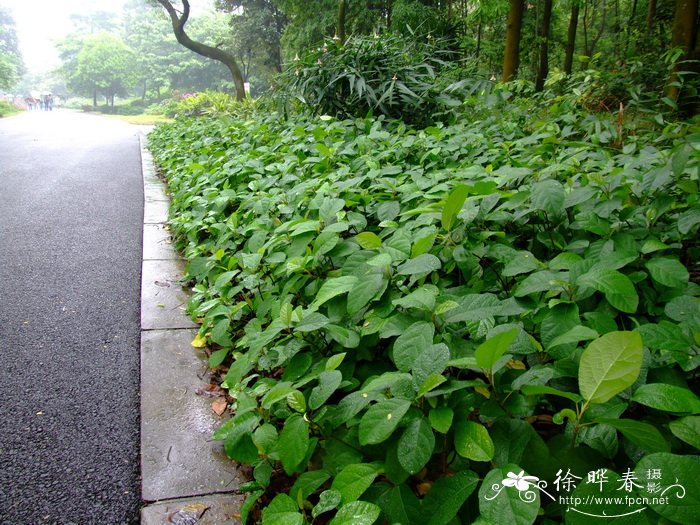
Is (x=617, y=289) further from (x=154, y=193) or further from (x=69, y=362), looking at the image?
(x=154, y=193)

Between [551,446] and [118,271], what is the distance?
275 centimetres

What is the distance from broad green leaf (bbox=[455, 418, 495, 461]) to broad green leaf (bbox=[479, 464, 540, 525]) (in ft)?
0.17

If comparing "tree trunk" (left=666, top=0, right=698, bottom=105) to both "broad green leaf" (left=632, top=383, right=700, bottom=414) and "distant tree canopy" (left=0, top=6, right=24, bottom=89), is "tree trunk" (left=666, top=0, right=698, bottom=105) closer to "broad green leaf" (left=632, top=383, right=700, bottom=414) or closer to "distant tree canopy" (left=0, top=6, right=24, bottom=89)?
"broad green leaf" (left=632, top=383, right=700, bottom=414)

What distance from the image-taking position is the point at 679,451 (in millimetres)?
877

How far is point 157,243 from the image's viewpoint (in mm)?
3400

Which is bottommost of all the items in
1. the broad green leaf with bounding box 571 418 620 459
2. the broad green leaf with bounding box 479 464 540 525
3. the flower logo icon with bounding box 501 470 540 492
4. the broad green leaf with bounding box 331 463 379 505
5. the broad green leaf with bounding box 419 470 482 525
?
the broad green leaf with bounding box 331 463 379 505

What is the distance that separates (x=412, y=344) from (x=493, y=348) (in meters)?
0.27

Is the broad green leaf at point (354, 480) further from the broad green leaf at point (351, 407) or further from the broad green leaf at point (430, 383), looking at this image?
the broad green leaf at point (430, 383)

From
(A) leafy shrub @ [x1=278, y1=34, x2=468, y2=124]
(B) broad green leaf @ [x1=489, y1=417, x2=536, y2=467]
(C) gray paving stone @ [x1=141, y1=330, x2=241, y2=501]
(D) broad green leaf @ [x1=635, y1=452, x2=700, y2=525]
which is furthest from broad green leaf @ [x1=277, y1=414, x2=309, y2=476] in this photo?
(A) leafy shrub @ [x1=278, y1=34, x2=468, y2=124]

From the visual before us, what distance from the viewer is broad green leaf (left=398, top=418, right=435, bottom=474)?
35.7 inches

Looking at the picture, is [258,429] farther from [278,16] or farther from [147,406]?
[278,16]

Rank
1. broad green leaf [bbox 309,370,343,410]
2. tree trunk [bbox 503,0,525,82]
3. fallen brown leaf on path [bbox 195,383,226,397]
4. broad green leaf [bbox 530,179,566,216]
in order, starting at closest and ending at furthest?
broad green leaf [bbox 309,370,343,410] → broad green leaf [bbox 530,179,566,216] → fallen brown leaf on path [bbox 195,383,226,397] → tree trunk [bbox 503,0,525,82]

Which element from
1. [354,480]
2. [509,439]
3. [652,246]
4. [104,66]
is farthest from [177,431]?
[104,66]

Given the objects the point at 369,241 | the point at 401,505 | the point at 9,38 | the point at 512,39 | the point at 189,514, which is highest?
the point at 9,38
